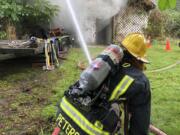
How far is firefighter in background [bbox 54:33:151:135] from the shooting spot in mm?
2840

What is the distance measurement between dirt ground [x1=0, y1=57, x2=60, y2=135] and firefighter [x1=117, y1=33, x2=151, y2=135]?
225 cm

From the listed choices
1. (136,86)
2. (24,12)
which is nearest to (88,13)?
(24,12)

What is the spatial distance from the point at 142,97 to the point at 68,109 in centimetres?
58

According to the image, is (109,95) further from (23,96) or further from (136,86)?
(23,96)

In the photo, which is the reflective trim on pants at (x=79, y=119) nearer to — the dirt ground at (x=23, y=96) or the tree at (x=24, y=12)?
the dirt ground at (x=23, y=96)

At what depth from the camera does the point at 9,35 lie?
1157 cm

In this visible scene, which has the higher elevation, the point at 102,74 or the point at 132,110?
the point at 102,74

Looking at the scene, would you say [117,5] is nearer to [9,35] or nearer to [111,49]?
[9,35]

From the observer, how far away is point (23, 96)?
6891mm

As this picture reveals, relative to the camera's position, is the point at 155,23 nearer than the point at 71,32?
No

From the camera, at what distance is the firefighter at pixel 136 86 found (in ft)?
9.57

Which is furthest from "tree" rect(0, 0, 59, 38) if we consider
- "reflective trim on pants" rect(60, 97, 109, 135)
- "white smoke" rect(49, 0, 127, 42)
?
"reflective trim on pants" rect(60, 97, 109, 135)

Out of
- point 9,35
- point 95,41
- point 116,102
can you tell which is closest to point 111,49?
point 116,102

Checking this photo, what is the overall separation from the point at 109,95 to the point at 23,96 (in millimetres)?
4207
